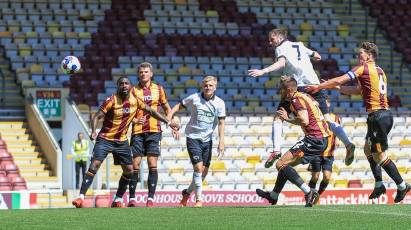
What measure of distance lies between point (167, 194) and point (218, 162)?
4234mm

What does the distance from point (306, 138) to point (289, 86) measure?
0.77 m

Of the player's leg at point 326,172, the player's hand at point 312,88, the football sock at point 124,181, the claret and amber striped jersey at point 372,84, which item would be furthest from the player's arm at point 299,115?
the player's leg at point 326,172

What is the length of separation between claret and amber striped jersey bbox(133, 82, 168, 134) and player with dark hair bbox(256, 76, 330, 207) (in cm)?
274

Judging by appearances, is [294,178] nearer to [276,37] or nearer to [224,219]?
[276,37]

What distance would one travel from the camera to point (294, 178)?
13.9 m

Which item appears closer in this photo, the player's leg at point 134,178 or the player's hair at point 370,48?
the player's hair at point 370,48

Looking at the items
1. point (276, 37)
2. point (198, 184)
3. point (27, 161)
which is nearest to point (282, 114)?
point (276, 37)

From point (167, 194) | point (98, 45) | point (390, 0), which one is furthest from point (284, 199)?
point (390, 0)

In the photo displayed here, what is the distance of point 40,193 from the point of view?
71.8 ft

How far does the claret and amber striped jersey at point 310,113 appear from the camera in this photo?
45.9 ft

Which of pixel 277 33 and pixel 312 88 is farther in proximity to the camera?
pixel 277 33

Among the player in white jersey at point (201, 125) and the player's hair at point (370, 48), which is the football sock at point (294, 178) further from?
the player in white jersey at point (201, 125)

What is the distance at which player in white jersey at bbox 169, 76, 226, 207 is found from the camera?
16.1m

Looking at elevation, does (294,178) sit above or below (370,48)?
below
